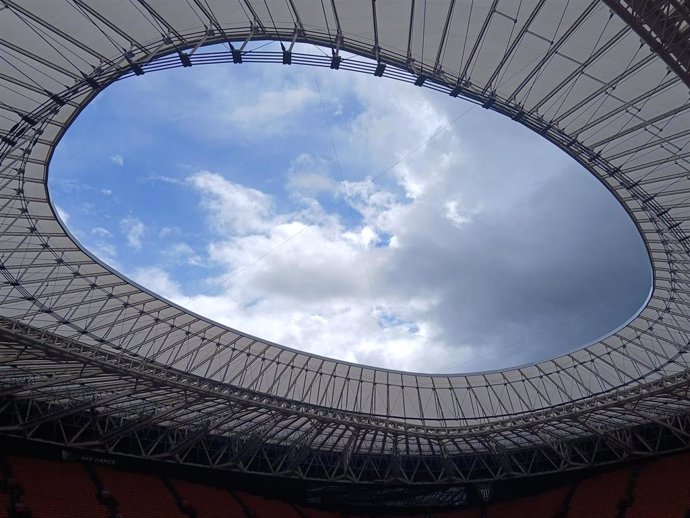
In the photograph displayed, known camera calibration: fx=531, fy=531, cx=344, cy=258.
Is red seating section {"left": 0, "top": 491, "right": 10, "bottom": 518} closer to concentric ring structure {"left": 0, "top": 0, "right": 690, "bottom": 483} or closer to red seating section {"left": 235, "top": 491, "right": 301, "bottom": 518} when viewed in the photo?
concentric ring structure {"left": 0, "top": 0, "right": 690, "bottom": 483}

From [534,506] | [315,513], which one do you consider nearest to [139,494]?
[315,513]

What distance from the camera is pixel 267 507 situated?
138 ft

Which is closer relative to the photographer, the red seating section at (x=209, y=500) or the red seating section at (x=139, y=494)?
the red seating section at (x=139, y=494)

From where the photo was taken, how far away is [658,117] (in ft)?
69.9

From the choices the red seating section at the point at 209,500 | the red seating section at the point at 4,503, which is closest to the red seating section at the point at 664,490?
the red seating section at the point at 209,500

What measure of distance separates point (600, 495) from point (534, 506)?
571cm

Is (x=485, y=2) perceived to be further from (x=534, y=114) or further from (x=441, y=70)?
(x=534, y=114)

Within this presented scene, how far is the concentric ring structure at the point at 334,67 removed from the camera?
18453mm

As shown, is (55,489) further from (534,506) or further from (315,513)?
(534,506)

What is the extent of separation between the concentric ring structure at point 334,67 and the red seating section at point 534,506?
6.96m

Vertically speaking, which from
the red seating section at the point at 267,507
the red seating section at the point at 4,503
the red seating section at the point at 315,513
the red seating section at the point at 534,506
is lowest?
the red seating section at the point at 4,503

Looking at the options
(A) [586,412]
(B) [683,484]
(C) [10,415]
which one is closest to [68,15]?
(C) [10,415]

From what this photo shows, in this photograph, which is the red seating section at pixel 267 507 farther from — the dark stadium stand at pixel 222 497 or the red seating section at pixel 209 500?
the red seating section at pixel 209 500

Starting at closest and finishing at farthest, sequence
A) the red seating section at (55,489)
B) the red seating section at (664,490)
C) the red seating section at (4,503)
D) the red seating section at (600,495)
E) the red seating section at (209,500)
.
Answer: the red seating section at (4,503), the red seating section at (55,489), the red seating section at (664,490), the red seating section at (209,500), the red seating section at (600,495)
